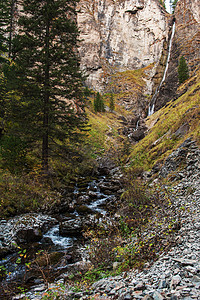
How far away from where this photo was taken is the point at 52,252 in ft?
24.8

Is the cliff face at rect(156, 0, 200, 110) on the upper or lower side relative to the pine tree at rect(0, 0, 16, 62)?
upper

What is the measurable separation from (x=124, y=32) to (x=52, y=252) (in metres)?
115

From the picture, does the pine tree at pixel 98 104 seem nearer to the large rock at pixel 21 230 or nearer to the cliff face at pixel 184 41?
the cliff face at pixel 184 41

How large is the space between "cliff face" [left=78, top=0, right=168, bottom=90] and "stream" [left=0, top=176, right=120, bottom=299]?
8170cm

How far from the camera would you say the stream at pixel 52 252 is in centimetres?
567

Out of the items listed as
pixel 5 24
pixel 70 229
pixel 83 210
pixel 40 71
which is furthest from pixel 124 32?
pixel 70 229

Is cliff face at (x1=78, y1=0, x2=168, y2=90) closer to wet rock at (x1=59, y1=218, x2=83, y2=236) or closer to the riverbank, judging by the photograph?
wet rock at (x1=59, y1=218, x2=83, y2=236)

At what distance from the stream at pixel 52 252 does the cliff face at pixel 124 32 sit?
268ft

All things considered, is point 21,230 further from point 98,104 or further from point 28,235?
point 98,104

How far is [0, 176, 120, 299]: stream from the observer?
567cm

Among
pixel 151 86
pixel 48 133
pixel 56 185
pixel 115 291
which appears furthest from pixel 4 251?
pixel 151 86

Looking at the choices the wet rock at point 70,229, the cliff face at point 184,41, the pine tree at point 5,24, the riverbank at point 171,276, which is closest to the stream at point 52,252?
the wet rock at point 70,229

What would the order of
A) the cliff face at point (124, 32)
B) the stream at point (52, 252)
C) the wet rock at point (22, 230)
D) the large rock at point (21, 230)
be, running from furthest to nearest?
the cliff face at point (124, 32)
the wet rock at point (22, 230)
the large rock at point (21, 230)
the stream at point (52, 252)

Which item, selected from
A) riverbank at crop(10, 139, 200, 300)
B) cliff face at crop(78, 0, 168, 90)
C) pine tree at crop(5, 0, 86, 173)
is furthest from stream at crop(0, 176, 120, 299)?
cliff face at crop(78, 0, 168, 90)
